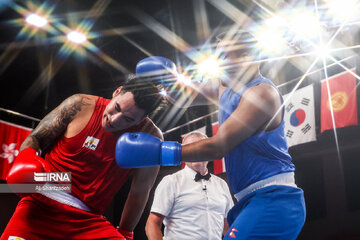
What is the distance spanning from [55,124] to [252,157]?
120 centimetres

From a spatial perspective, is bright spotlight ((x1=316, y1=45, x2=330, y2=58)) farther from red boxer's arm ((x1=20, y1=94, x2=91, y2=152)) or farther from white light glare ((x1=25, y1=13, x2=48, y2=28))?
white light glare ((x1=25, y1=13, x2=48, y2=28))

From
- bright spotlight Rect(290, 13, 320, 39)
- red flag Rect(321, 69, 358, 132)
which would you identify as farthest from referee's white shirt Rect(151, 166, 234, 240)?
bright spotlight Rect(290, 13, 320, 39)

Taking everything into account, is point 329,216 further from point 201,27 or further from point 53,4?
point 53,4

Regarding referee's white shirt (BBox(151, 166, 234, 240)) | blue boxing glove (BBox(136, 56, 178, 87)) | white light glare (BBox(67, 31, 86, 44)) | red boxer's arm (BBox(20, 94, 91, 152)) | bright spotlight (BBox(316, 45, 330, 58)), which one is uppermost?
white light glare (BBox(67, 31, 86, 44))

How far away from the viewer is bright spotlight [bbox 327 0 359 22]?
4.60 m

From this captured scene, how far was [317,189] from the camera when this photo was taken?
5.76 m

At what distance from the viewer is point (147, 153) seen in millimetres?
1673

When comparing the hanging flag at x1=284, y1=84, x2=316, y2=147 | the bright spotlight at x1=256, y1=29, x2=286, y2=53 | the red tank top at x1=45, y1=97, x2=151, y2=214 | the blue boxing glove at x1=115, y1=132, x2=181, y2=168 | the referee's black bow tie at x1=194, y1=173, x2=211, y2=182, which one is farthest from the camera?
the bright spotlight at x1=256, y1=29, x2=286, y2=53

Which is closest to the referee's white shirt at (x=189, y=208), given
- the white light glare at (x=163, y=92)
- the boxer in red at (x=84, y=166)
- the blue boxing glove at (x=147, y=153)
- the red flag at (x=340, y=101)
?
the boxer in red at (x=84, y=166)

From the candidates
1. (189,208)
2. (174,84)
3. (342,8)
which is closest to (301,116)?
(342,8)

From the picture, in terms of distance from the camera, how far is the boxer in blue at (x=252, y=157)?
1.55 metres

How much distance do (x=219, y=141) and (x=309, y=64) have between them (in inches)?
183

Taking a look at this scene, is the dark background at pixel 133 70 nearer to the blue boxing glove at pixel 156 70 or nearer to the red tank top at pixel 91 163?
the blue boxing glove at pixel 156 70

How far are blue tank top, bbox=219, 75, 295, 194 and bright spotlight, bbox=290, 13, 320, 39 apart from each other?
3634mm
